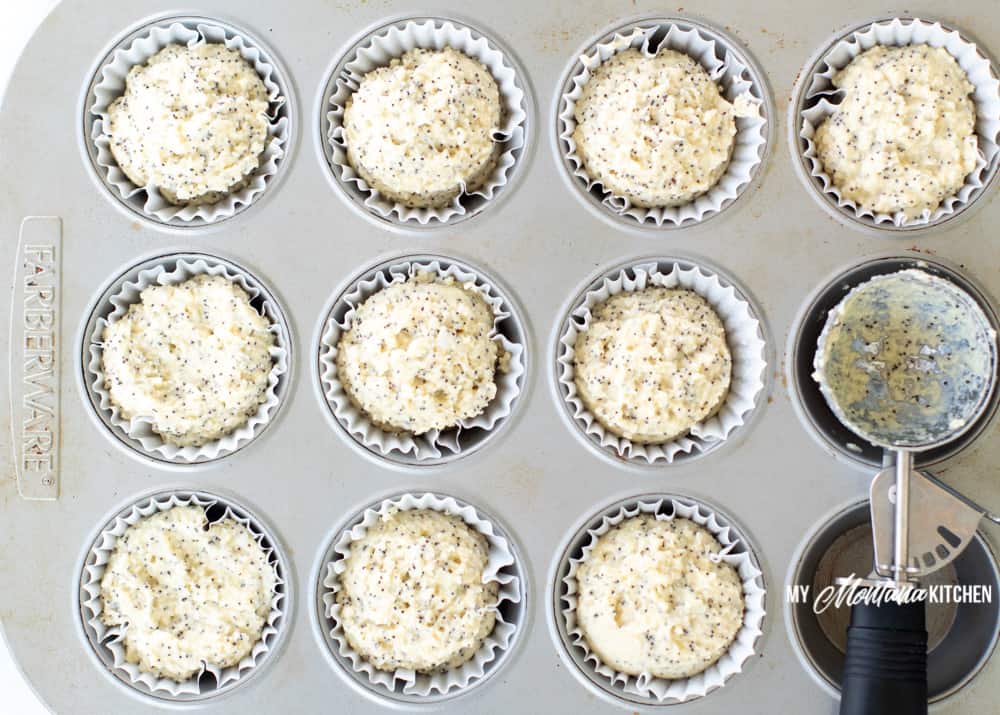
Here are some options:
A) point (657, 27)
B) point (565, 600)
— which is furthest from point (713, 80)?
point (565, 600)

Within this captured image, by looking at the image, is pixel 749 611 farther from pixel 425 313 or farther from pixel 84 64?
pixel 84 64

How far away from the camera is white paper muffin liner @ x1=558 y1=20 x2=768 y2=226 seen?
167cm

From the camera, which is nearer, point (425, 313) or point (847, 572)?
point (425, 313)

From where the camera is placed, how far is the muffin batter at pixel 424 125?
1611 mm

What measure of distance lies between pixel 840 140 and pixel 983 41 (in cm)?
35

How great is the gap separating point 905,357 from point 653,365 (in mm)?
496

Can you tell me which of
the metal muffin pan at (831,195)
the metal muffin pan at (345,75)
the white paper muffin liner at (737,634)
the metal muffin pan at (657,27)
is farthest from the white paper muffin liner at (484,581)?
the metal muffin pan at (831,195)

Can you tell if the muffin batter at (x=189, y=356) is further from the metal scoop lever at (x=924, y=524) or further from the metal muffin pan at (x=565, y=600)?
the metal scoop lever at (x=924, y=524)

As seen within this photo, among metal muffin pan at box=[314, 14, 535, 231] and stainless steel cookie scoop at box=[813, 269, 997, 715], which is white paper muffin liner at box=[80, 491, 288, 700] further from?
stainless steel cookie scoop at box=[813, 269, 997, 715]

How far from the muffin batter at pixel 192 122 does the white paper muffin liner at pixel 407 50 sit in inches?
6.2

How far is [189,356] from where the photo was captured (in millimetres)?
1676

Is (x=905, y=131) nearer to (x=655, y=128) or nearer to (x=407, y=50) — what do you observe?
(x=655, y=128)

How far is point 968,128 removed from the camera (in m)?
1.62

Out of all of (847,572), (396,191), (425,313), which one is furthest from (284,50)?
(847,572)
